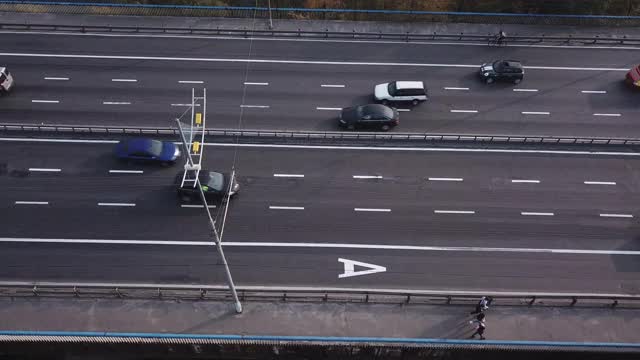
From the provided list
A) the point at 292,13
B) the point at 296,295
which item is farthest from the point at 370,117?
the point at 292,13

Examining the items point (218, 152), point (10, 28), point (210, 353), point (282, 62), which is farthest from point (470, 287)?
point (10, 28)

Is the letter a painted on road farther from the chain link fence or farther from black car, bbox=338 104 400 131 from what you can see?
the chain link fence

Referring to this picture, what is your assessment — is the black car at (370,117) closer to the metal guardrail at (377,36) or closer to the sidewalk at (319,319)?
the metal guardrail at (377,36)

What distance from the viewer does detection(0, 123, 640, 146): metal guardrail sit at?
31.7 metres

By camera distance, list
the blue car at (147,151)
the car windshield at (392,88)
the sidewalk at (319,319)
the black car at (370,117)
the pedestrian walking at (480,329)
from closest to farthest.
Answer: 1. the pedestrian walking at (480,329)
2. the sidewalk at (319,319)
3. the blue car at (147,151)
4. the black car at (370,117)
5. the car windshield at (392,88)

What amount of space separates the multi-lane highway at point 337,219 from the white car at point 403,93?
520 cm

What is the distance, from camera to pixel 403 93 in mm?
34250

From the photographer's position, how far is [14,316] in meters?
23.5

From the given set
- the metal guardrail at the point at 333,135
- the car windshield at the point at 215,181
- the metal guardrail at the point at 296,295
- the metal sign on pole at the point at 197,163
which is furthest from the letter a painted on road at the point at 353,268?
the metal guardrail at the point at 333,135

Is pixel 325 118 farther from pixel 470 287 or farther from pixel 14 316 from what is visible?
pixel 14 316

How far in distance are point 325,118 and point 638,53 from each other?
27826 millimetres

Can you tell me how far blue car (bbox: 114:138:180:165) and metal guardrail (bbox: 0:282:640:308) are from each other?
8.72m

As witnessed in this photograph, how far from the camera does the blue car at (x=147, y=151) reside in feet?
97.7

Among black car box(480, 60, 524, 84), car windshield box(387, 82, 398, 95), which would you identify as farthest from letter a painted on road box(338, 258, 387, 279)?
black car box(480, 60, 524, 84)
